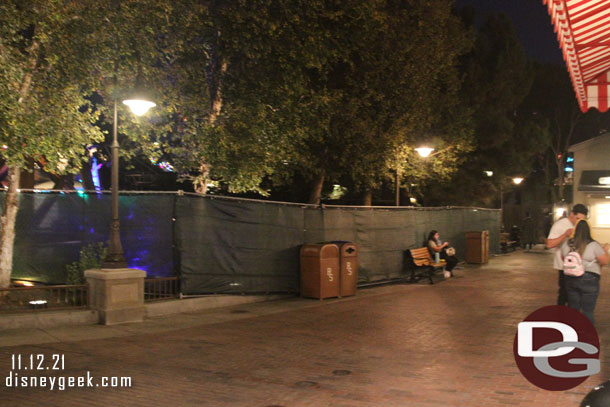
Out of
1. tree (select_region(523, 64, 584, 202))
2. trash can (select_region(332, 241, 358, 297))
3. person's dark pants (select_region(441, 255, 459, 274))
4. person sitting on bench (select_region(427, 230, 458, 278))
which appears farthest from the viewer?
tree (select_region(523, 64, 584, 202))

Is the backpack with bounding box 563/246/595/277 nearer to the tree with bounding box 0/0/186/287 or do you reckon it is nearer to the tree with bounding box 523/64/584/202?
the tree with bounding box 0/0/186/287

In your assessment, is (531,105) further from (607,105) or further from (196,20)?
(196,20)

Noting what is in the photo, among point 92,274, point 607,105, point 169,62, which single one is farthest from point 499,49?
point 92,274

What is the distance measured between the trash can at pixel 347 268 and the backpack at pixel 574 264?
19.1 ft

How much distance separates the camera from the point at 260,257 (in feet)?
41.6

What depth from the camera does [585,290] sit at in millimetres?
8172

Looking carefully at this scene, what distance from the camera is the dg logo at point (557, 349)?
691 centimetres

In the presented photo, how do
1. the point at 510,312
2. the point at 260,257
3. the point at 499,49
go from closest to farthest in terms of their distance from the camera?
1. the point at 510,312
2. the point at 260,257
3. the point at 499,49

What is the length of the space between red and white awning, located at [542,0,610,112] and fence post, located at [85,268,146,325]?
814 centimetres

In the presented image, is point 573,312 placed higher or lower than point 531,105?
lower

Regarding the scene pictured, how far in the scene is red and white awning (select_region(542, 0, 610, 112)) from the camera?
884 cm

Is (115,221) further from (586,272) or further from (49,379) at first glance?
(586,272)

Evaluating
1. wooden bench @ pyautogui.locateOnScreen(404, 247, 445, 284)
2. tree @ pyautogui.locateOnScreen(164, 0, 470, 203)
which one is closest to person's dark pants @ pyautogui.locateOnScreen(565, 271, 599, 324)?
tree @ pyautogui.locateOnScreen(164, 0, 470, 203)

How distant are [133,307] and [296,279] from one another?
13.9ft
